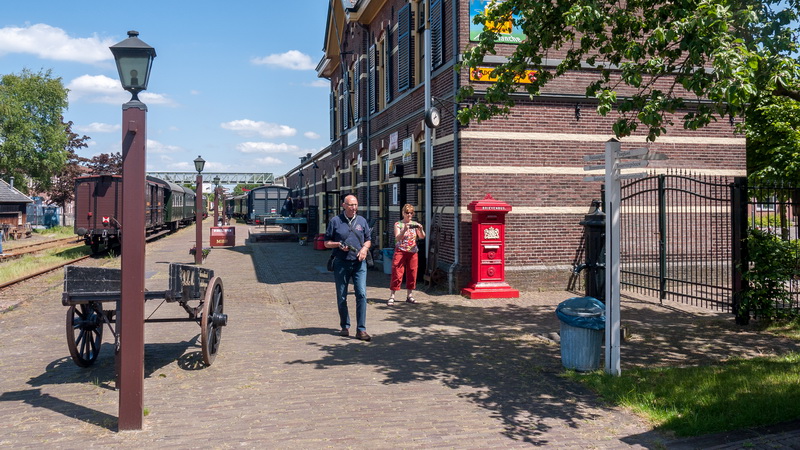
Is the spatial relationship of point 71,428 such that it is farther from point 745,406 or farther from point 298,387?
point 745,406

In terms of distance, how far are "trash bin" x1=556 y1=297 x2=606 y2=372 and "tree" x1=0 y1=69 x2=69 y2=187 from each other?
51.6m

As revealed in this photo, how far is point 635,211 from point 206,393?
9.86 metres

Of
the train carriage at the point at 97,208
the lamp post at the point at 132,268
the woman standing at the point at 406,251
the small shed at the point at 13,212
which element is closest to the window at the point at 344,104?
the train carriage at the point at 97,208

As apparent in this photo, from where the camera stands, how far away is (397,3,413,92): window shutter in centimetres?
1536

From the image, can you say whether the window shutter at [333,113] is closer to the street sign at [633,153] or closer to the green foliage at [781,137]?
the green foliage at [781,137]

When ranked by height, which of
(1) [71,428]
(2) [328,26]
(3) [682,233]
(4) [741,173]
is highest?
(2) [328,26]

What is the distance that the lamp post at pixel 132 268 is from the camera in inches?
189

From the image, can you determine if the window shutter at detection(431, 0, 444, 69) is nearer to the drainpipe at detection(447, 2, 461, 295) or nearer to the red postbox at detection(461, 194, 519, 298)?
the drainpipe at detection(447, 2, 461, 295)

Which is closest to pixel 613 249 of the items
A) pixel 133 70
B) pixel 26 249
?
pixel 133 70

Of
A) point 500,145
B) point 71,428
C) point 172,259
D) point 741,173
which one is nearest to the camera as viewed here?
point 71,428

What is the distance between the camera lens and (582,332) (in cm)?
634

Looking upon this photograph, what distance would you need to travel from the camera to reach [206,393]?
575 centimetres

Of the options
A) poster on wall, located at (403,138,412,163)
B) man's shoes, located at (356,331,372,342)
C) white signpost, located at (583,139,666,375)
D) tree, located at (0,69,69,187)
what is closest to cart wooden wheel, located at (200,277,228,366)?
man's shoes, located at (356,331,372,342)

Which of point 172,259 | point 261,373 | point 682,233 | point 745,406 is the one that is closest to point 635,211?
point 682,233
